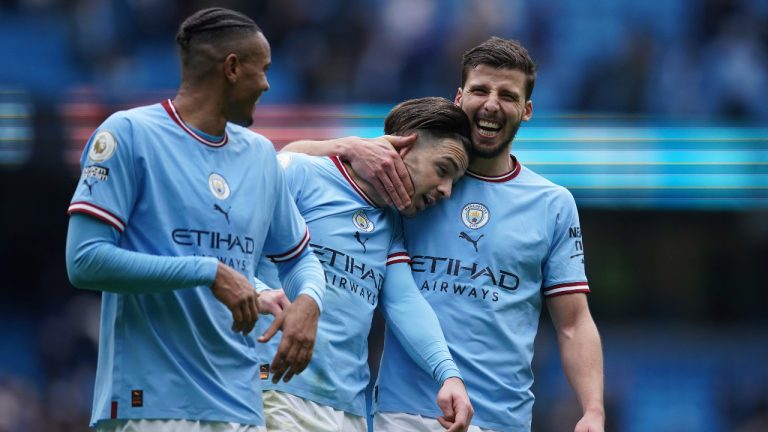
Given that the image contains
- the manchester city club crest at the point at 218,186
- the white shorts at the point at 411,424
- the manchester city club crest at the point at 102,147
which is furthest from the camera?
the white shorts at the point at 411,424

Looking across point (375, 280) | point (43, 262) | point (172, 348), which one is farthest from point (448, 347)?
point (43, 262)

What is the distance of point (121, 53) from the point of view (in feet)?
53.2

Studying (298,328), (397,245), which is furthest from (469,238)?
(298,328)

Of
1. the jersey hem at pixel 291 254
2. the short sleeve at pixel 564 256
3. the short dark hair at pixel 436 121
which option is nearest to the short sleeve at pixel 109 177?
the jersey hem at pixel 291 254

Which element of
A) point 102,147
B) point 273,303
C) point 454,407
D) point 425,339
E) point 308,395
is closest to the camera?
point 102,147

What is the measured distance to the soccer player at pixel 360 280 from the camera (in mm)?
5621

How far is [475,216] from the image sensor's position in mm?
6215

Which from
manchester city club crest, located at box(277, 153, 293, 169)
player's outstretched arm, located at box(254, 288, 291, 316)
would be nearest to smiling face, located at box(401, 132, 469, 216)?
manchester city club crest, located at box(277, 153, 293, 169)

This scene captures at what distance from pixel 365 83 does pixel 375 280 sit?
1017 cm

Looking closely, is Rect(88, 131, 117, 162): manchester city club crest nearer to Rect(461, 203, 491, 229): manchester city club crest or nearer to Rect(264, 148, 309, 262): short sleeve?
Rect(264, 148, 309, 262): short sleeve

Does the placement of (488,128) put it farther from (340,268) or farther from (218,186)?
(218,186)

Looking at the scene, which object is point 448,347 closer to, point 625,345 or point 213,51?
point 213,51

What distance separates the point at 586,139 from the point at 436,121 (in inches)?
370

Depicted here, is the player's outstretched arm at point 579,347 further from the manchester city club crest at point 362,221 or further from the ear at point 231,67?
the ear at point 231,67
